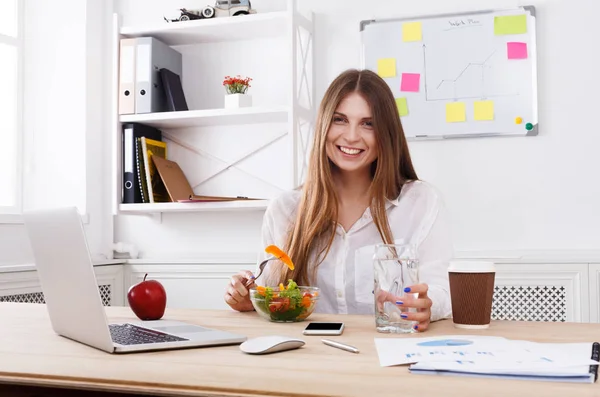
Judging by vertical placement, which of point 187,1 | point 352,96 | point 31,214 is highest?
point 187,1

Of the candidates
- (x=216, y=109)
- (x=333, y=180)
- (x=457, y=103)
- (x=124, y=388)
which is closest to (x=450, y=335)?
(x=124, y=388)

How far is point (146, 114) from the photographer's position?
2.94m

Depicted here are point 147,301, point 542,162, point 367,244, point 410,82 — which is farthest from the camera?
point 410,82

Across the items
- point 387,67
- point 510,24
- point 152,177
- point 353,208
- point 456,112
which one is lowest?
point 353,208

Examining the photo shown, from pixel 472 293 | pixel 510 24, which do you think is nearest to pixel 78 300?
pixel 472 293

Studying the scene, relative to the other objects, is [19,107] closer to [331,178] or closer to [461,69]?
[331,178]

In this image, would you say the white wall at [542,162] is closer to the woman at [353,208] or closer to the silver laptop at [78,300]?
the woman at [353,208]

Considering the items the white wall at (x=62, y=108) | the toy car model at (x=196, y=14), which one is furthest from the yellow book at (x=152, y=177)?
the toy car model at (x=196, y=14)

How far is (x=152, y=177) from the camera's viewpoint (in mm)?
2971

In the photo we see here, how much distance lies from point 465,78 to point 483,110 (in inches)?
6.0

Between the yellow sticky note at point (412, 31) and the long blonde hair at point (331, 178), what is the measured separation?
36.1 inches

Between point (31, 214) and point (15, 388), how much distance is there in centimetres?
34

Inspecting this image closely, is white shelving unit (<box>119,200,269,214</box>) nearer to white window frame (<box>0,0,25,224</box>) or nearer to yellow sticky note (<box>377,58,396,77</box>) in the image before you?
white window frame (<box>0,0,25,224</box>)

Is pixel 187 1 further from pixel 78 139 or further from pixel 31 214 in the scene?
pixel 31 214
